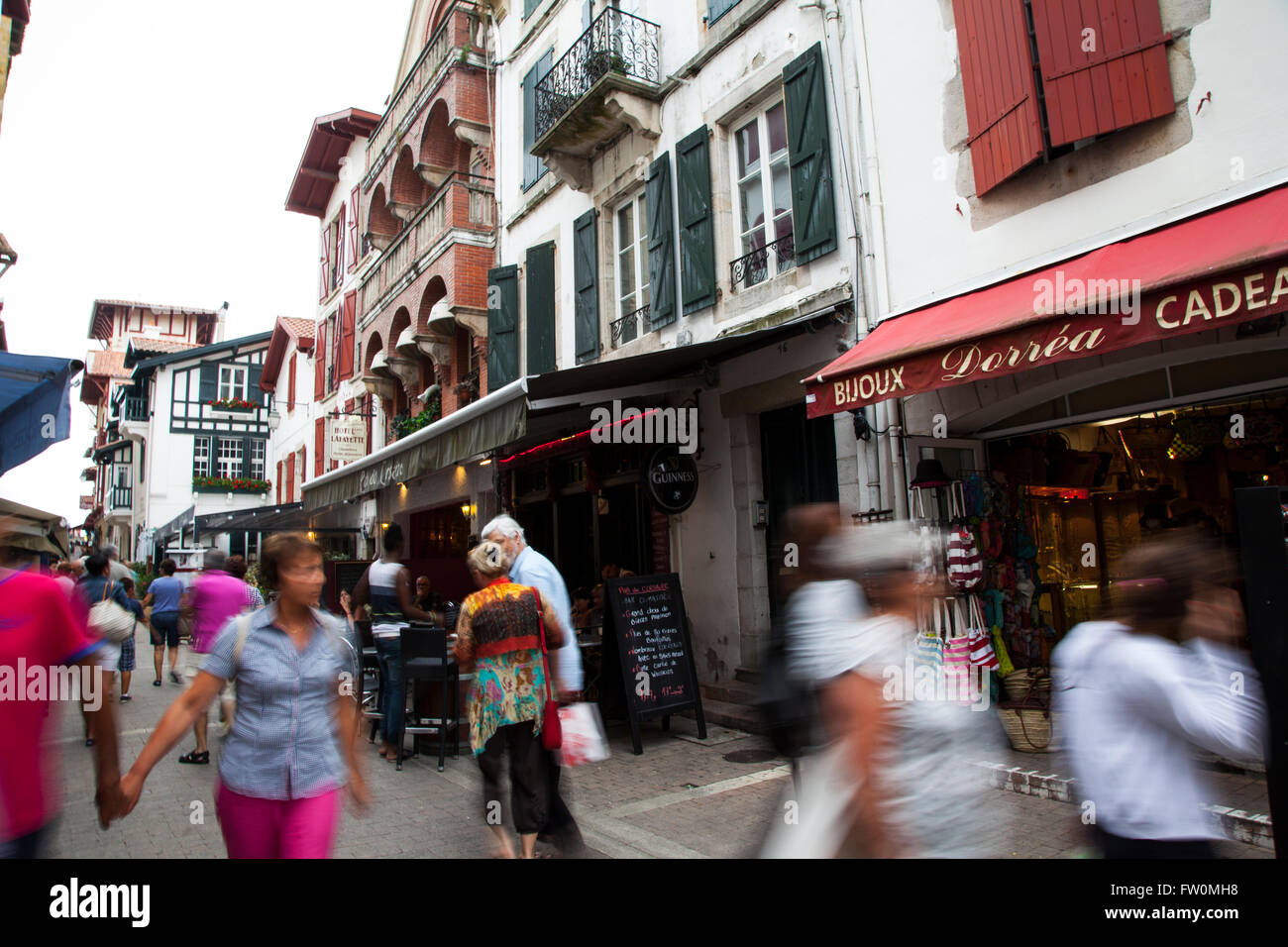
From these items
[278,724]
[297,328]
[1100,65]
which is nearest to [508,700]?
[278,724]

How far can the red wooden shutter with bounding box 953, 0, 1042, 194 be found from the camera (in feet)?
19.9

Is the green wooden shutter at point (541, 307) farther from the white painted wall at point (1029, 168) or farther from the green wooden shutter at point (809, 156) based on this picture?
the white painted wall at point (1029, 168)

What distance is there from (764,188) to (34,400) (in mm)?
7299

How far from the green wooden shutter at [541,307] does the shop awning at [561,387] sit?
119 inches

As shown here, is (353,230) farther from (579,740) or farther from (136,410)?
(136,410)

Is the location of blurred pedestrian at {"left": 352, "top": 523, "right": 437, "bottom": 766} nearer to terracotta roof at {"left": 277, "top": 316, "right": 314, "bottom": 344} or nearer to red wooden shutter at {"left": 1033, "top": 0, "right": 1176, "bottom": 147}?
red wooden shutter at {"left": 1033, "top": 0, "right": 1176, "bottom": 147}

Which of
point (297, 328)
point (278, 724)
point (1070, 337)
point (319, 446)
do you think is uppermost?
point (297, 328)

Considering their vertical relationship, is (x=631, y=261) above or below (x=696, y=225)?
above

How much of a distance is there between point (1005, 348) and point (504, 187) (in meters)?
10.9

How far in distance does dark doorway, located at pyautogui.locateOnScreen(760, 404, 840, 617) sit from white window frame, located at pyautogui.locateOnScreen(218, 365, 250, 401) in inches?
1382

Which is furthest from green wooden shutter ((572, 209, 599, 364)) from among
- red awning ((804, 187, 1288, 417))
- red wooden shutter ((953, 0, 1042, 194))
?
red wooden shutter ((953, 0, 1042, 194))

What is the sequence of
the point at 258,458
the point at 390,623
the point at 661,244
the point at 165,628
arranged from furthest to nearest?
the point at 258,458
the point at 165,628
the point at 661,244
the point at 390,623

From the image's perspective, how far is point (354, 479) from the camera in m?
13.1

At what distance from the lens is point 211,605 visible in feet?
19.3
